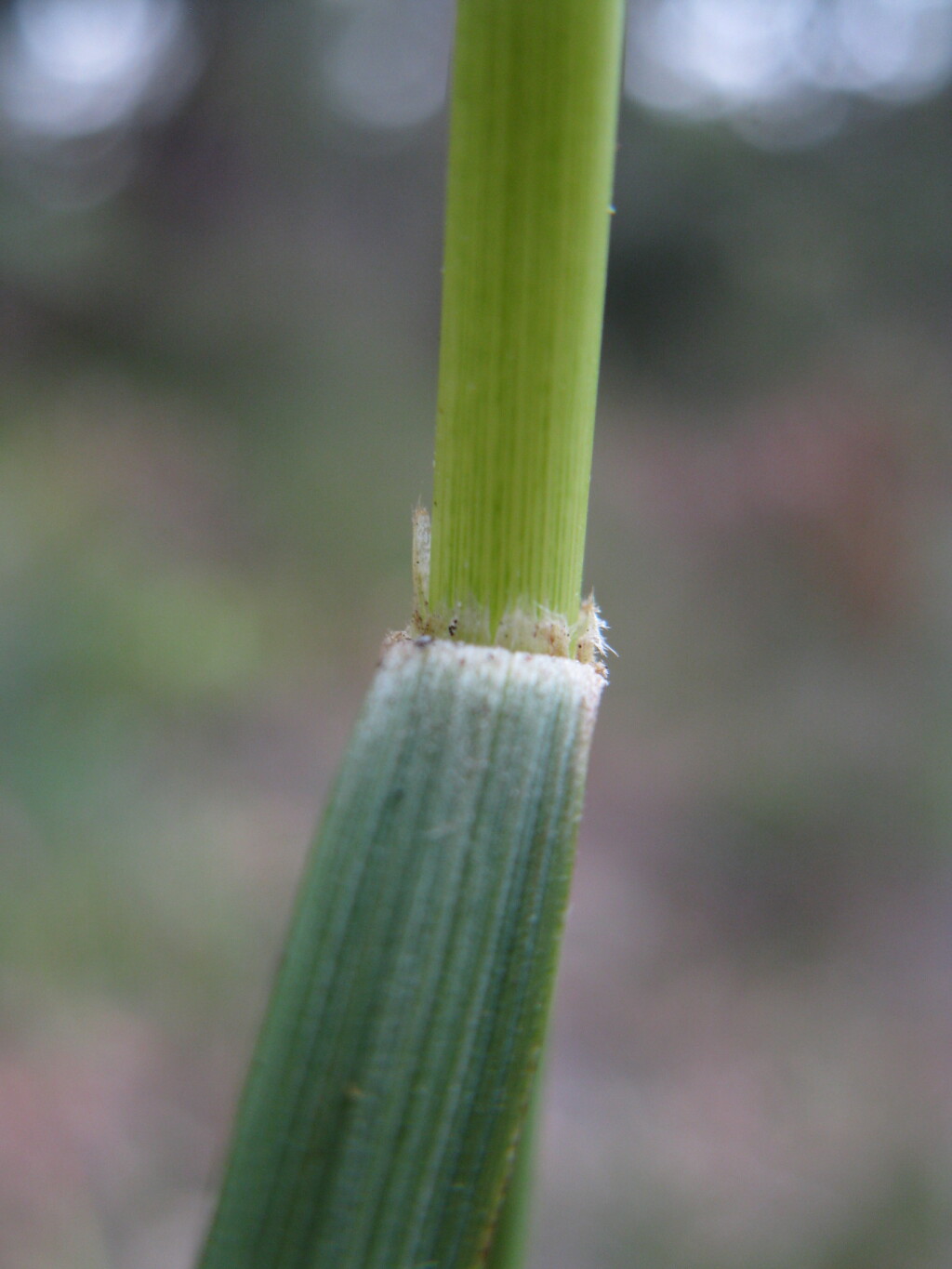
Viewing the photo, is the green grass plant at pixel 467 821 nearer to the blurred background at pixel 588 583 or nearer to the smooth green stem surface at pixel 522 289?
the smooth green stem surface at pixel 522 289

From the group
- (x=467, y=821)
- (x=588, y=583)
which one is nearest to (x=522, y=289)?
(x=467, y=821)

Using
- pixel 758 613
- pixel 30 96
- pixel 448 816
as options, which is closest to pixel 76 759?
pixel 448 816

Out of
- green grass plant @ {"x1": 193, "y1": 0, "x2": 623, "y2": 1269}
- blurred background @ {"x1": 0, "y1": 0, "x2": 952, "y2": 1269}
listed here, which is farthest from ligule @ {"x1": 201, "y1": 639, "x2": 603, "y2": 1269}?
blurred background @ {"x1": 0, "y1": 0, "x2": 952, "y2": 1269}

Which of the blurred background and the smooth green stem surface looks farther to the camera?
the blurred background

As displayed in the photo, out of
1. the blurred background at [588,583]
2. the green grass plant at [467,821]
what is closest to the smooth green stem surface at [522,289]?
the green grass plant at [467,821]

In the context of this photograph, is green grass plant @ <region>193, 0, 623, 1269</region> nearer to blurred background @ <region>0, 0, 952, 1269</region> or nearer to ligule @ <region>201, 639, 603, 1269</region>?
ligule @ <region>201, 639, 603, 1269</region>

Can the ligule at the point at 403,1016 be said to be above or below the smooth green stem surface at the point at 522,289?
below
